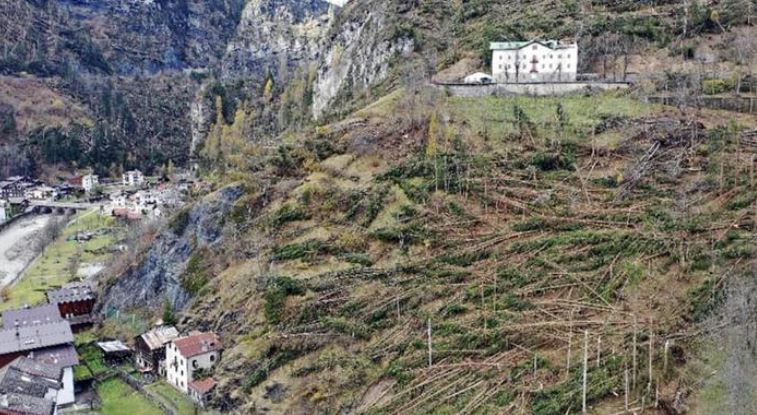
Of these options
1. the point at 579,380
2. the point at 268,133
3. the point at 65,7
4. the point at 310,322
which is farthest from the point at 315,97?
the point at 65,7

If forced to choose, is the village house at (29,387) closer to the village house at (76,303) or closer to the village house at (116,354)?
the village house at (116,354)

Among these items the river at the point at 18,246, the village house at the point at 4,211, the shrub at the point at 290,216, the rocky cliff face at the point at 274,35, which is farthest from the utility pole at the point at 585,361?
the rocky cliff face at the point at 274,35

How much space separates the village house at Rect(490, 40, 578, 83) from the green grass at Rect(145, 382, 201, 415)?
32953 millimetres

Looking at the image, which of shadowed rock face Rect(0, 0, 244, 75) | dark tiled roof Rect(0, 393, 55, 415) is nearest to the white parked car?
dark tiled roof Rect(0, 393, 55, 415)

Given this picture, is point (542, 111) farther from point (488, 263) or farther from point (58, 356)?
point (58, 356)

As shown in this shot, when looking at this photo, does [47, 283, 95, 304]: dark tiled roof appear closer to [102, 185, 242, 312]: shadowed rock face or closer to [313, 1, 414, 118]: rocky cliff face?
[102, 185, 242, 312]: shadowed rock face

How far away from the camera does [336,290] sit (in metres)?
38.0

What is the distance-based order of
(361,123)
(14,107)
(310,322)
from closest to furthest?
(310,322) < (361,123) < (14,107)

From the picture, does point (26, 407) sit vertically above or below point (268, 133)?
below

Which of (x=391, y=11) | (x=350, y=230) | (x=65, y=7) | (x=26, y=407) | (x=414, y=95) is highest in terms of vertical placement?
(x=65, y=7)

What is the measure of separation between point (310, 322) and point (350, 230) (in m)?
6.90

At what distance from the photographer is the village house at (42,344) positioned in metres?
40.5

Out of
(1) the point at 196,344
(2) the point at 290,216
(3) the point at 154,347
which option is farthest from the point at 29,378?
(2) the point at 290,216

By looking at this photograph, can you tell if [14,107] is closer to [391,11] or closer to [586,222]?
[391,11]
